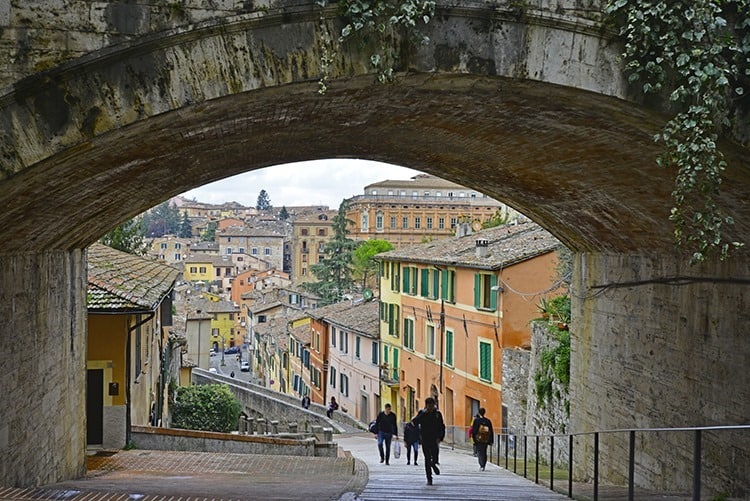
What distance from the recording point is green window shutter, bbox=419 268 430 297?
33562 mm

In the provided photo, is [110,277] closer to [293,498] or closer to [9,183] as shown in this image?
[293,498]

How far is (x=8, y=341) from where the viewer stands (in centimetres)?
804

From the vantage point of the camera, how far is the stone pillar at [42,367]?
8.15 metres

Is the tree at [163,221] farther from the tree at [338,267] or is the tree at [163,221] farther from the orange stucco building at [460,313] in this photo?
the orange stucco building at [460,313]

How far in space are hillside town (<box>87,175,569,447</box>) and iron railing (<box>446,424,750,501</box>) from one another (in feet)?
8.28

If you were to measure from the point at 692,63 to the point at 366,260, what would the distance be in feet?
216

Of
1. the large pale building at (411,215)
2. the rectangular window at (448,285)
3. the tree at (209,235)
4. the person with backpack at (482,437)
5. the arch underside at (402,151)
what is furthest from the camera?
the tree at (209,235)

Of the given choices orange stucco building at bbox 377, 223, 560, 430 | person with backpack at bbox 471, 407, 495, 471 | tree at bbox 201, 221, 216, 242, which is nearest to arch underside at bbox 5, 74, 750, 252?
person with backpack at bbox 471, 407, 495, 471

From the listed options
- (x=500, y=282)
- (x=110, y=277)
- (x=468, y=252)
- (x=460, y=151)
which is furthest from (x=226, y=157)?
(x=468, y=252)

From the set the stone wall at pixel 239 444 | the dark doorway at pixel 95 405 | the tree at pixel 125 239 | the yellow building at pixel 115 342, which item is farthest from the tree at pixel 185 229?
the dark doorway at pixel 95 405

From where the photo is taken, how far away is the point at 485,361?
1112 inches

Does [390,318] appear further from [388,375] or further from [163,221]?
[163,221]

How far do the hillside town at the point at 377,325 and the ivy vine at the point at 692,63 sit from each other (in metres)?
9.91

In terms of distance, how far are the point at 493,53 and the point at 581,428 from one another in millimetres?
8427
